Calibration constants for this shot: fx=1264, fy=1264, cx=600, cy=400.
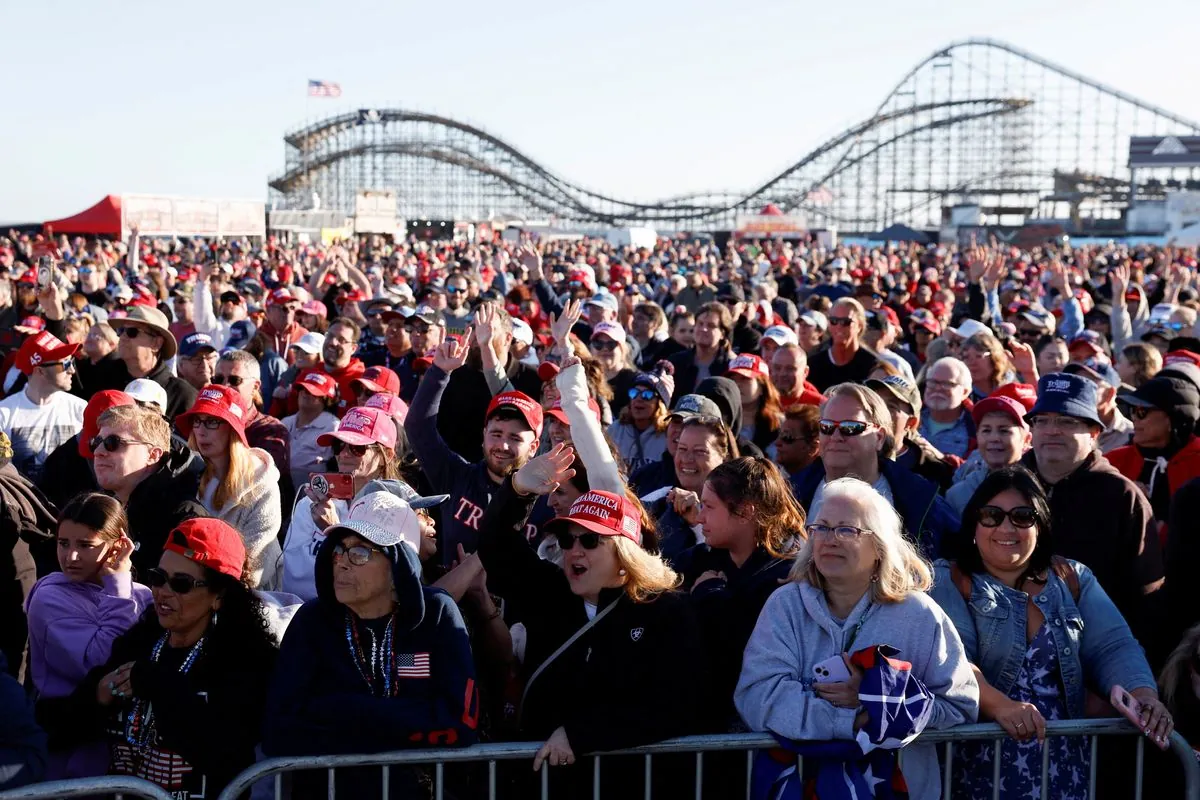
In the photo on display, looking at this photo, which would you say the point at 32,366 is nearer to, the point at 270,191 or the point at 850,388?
the point at 850,388

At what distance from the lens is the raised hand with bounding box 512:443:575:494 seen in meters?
3.71

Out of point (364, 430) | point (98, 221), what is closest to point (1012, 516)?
point (364, 430)

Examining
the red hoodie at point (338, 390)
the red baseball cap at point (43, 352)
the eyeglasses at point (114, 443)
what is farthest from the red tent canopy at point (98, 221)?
the eyeglasses at point (114, 443)

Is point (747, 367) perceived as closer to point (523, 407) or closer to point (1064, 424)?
point (523, 407)

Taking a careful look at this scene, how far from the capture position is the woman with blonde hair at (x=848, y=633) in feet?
9.96

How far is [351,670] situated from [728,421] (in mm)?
2983

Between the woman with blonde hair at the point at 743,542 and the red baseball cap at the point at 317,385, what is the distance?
3.24 metres

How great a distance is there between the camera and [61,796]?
2.85 meters

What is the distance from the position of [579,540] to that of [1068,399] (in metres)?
2.07

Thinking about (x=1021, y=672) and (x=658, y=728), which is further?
(x=1021, y=672)

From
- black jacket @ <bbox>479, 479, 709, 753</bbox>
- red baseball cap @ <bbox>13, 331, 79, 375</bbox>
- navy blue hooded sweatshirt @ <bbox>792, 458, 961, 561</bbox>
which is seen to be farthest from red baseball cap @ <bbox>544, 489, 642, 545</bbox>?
red baseball cap @ <bbox>13, 331, 79, 375</bbox>

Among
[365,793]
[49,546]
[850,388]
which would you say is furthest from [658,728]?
[49,546]

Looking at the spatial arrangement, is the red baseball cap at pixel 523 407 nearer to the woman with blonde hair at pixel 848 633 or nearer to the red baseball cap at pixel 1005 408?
the woman with blonde hair at pixel 848 633

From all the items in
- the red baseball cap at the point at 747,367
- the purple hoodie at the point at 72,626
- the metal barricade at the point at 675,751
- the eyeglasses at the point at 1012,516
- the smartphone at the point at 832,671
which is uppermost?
the red baseball cap at the point at 747,367
